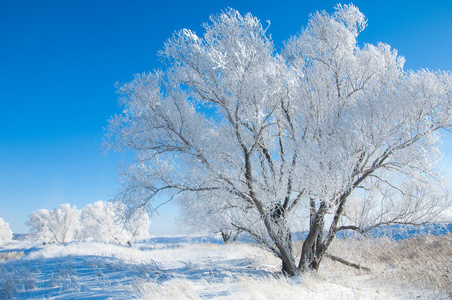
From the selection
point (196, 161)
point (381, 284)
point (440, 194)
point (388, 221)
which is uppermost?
point (196, 161)

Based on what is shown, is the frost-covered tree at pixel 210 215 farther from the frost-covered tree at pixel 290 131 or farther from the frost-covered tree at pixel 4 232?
the frost-covered tree at pixel 4 232

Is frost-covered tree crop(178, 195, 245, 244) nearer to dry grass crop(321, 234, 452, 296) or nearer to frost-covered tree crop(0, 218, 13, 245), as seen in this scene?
dry grass crop(321, 234, 452, 296)

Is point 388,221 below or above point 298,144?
below

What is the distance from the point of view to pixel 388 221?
24.4ft

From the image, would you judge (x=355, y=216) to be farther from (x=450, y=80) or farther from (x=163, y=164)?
(x=163, y=164)

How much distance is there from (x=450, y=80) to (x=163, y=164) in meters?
7.36

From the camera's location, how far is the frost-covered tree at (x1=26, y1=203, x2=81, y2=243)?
4341 cm

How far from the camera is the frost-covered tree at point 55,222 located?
4341 cm

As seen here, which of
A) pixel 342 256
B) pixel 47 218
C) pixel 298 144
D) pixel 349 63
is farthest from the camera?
pixel 47 218

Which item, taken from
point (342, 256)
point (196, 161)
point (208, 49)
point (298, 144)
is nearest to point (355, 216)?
point (342, 256)

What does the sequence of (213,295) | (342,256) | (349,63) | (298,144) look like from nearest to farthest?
(213,295) → (298,144) → (349,63) → (342,256)

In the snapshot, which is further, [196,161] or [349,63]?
[349,63]

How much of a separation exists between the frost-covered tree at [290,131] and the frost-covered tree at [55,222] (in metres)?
43.4

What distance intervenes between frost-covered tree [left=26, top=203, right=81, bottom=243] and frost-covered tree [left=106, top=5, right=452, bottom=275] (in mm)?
43407
